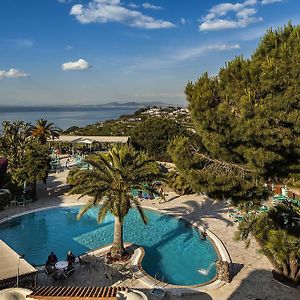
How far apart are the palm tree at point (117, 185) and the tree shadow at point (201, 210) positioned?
595 centimetres

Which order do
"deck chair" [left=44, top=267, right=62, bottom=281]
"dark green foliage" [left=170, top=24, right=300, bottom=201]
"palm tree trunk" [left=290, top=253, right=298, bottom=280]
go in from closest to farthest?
1. "dark green foliage" [left=170, top=24, right=300, bottom=201]
2. "palm tree trunk" [left=290, top=253, right=298, bottom=280]
3. "deck chair" [left=44, top=267, right=62, bottom=281]

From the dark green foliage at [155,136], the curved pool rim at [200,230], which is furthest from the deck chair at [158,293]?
the dark green foliage at [155,136]

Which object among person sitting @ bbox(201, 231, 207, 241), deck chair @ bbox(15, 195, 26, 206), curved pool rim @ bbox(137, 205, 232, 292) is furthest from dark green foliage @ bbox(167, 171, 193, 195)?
deck chair @ bbox(15, 195, 26, 206)

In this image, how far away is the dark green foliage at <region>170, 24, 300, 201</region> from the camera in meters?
8.99

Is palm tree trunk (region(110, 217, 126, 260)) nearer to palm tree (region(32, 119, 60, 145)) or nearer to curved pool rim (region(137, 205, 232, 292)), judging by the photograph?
curved pool rim (region(137, 205, 232, 292))

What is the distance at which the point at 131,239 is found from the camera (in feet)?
60.7

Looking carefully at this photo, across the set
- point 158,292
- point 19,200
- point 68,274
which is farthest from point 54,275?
point 19,200

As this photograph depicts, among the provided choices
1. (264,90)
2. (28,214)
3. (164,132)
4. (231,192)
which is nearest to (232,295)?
(231,192)

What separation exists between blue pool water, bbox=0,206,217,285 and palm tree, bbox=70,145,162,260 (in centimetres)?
206

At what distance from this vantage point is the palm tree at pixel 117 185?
15.5 metres

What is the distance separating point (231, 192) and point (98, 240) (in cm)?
961

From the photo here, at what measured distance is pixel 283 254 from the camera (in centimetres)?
1227

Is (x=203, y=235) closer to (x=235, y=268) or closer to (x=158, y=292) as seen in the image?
(x=235, y=268)

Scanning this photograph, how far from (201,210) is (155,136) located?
2198cm
